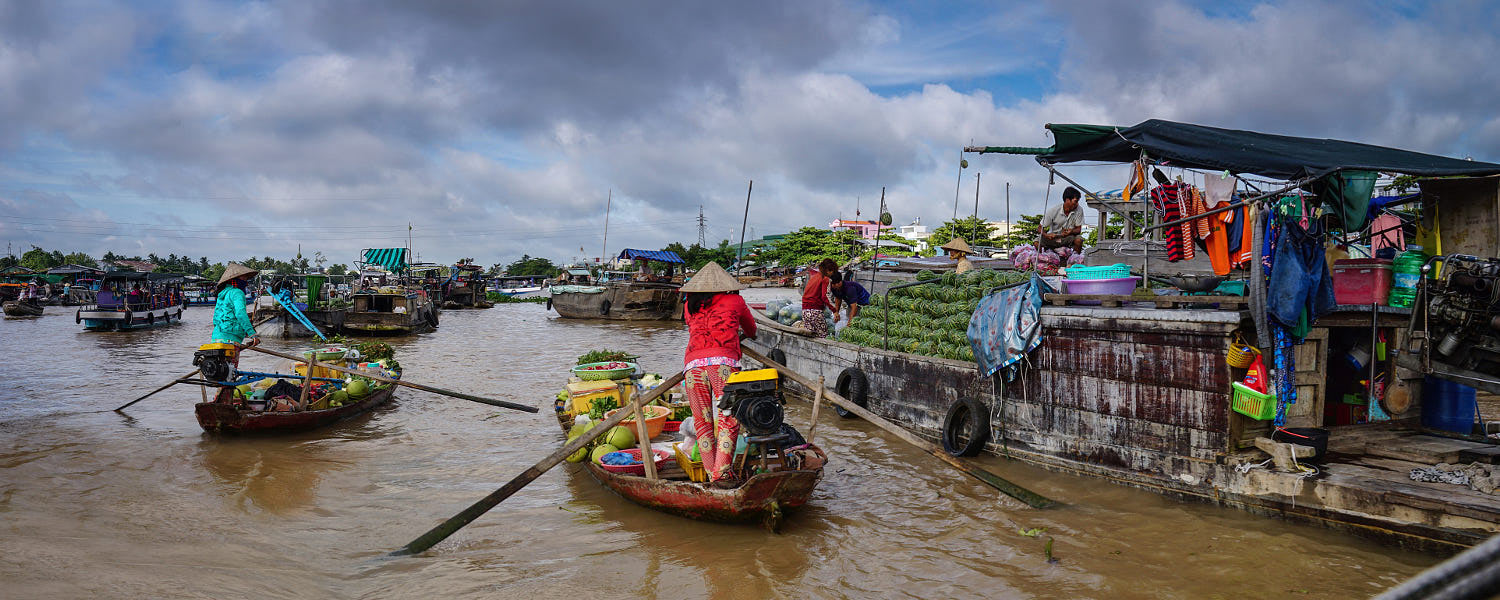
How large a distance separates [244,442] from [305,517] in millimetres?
3280

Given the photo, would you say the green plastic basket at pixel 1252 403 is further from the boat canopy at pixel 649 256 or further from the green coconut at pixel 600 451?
the boat canopy at pixel 649 256

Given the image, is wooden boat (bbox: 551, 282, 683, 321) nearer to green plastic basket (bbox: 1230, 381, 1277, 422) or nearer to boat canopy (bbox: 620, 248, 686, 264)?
boat canopy (bbox: 620, 248, 686, 264)

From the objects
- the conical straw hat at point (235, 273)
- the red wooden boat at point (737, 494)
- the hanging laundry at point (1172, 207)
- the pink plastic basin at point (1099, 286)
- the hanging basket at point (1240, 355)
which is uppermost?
the hanging laundry at point (1172, 207)

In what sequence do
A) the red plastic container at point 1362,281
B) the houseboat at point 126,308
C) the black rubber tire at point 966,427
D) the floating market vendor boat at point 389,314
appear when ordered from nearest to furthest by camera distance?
the red plastic container at point 1362,281 < the black rubber tire at point 966,427 < the floating market vendor boat at point 389,314 < the houseboat at point 126,308

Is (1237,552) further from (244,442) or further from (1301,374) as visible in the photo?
(244,442)

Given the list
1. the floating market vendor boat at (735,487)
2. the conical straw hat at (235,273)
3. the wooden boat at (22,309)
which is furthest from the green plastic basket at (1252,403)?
the wooden boat at (22,309)

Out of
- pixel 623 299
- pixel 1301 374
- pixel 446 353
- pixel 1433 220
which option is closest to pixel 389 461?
pixel 1301 374

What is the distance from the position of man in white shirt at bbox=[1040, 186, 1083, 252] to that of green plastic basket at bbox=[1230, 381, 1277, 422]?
14.6 feet

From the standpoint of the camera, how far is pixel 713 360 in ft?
19.1

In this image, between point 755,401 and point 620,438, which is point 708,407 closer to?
point 755,401

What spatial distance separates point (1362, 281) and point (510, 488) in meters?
6.72

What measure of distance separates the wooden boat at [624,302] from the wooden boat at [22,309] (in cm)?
2350

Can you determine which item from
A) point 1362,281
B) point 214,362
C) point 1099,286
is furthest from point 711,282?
point 214,362

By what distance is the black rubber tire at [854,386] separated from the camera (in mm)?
9445
